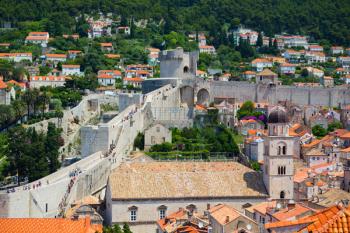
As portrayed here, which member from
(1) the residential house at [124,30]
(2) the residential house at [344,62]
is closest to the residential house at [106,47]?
(1) the residential house at [124,30]

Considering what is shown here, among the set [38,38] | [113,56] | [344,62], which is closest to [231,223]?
[113,56]

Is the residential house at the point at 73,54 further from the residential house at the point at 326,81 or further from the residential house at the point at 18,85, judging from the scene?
the residential house at the point at 326,81

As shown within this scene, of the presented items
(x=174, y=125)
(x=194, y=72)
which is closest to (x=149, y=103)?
(x=174, y=125)

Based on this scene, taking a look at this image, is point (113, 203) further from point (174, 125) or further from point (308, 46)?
point (308, 46)

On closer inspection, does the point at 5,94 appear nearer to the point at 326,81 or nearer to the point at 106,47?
the point at 106,47

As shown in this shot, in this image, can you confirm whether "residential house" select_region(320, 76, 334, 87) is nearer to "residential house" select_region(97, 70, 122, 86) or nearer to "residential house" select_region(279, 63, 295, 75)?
"residential house" select_region(279, 63, 295, 75)

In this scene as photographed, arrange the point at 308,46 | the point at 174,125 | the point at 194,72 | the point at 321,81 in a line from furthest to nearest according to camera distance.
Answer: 1. the point at 308,46
2. the point at 321,81
3. the point at 194,72
4. the point at 174,125
